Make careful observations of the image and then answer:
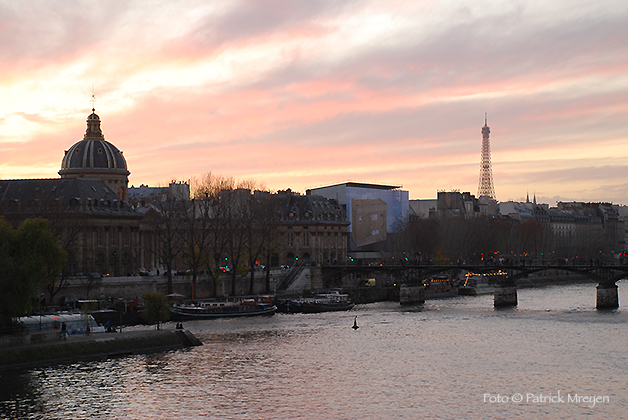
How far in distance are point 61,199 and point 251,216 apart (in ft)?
77.2

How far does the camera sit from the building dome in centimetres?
13488

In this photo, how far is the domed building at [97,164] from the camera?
135000 mm

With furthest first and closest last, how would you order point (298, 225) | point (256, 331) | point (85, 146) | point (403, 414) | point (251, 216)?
point (298, 225), point (85, 146), point (251, 216), point (256, 331), point (403, 414)

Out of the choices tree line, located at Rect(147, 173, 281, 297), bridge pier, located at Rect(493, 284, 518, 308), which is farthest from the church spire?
bridge pier, located at Rect(493, 284, 518, 308)

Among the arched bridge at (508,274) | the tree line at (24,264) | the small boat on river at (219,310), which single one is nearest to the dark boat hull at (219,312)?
the small boat on river at (219,310)

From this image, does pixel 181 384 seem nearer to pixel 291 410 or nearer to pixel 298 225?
pixel 291 410

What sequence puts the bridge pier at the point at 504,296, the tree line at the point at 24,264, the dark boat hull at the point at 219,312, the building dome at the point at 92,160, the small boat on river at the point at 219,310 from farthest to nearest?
the building dome at the point at 92,160 < the bridge pier at the point at 504,296 < the small boat on river at the point at 219,310 < the dark boat hull at the point at 219,312 < the tree line at the point at 24,264

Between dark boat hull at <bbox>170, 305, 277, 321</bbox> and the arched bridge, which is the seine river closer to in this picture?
dark boat hull at <bbox>170, 305, 277, 321</bbox>

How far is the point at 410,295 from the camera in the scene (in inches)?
4284

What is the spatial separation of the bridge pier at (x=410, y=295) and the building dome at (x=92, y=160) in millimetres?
53809

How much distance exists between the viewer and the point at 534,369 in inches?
→ 2084

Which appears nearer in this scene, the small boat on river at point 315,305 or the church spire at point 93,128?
the small boat on river at point 315,305

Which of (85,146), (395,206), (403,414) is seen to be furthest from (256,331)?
(395,206)

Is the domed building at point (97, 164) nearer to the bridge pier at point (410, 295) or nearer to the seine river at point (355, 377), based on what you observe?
the bridge pier at point (410, 295)
